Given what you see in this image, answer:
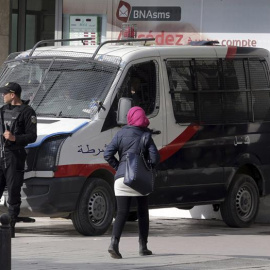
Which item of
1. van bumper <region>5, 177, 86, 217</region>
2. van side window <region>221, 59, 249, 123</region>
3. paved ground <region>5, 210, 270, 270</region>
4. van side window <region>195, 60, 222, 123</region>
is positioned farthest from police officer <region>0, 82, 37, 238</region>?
van side window <region>221, 59, 249, 123</region>

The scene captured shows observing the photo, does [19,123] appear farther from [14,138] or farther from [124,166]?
[124,166]

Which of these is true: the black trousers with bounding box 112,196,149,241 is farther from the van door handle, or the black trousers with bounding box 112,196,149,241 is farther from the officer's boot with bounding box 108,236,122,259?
the van door handle

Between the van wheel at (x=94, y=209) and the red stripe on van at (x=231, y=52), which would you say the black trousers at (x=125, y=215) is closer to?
the van wheel at (x=94, y=209)

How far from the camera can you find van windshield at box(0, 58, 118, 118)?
1317cm

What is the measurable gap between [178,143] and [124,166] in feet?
10.2

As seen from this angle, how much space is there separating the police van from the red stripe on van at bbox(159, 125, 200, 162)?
0.01m

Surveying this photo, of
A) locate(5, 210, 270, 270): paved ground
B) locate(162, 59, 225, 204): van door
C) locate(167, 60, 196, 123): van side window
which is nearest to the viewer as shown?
locate(5, 210, 270, 270): paved ground

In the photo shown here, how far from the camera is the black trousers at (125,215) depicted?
Answer: 10.8m

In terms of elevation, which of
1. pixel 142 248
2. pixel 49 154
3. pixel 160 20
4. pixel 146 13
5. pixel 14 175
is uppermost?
pixel 146 13

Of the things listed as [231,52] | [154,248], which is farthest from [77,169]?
[231,52]

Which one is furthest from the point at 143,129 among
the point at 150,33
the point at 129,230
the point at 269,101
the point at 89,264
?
the point at 150,33

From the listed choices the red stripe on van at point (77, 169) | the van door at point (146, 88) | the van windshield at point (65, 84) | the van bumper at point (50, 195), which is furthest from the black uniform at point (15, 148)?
the van door at point (146, 88)

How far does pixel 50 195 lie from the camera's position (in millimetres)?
12523

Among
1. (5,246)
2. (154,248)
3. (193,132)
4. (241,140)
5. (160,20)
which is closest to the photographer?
(5,246)
